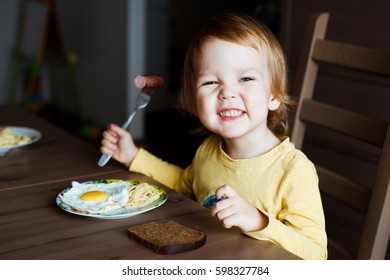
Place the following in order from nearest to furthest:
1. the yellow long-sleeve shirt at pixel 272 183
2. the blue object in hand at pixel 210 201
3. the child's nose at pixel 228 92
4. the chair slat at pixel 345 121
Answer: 1. the yellow long-sleeve shirt at pixel 272 183
2. the child's nose at pixel 228 92
3. the blue object in hand at pixel 210 201
4. the chair slat at pixel 345 121

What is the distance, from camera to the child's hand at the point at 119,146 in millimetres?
1424

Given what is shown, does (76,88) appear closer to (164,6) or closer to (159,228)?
(164,6)

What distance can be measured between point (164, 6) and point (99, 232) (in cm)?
→ 395

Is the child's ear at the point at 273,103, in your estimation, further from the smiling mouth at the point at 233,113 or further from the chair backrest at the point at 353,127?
the chair backrest at the point at 353,127

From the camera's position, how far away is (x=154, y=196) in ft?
3.79

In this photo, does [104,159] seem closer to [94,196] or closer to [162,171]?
[162,171]

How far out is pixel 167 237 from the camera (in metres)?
0.95

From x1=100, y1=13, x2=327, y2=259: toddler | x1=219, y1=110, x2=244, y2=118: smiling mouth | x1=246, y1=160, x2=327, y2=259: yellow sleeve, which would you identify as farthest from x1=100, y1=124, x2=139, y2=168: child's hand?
x1=246, y1=160, x2=327, y2=259: yellow sleeve

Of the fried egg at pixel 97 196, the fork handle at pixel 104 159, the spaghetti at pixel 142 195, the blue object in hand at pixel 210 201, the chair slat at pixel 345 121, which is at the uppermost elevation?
the chair slat at pixel 345 121

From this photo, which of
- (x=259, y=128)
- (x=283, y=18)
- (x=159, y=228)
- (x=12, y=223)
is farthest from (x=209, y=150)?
(x=283, y=18)

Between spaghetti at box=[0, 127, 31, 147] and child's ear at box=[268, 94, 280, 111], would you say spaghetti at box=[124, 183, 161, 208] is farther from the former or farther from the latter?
spaghetti at box=[0, 127, 31, 147]

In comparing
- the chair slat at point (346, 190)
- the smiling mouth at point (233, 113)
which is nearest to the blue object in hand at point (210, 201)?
the smiling mouth at point (233, 113)

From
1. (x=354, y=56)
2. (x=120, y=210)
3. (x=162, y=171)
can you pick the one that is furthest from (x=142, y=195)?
(x=354, y=56)

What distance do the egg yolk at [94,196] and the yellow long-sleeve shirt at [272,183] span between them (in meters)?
0.26
